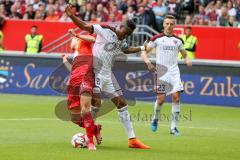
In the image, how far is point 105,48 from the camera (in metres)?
13.8

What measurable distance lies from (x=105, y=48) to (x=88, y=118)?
1.25 m

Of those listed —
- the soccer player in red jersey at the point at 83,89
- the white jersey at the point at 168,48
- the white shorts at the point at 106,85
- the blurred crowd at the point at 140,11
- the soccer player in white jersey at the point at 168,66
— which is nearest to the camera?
the soccer player in red jersey at the point at 83,89

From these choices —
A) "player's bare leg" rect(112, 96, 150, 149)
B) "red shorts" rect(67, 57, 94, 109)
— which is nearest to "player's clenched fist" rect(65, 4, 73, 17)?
"red shorts" rect(67, 57, 94, 109)

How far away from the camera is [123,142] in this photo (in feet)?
48.4

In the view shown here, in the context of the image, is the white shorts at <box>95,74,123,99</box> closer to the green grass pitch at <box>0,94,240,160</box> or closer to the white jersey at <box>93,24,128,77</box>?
the white jersey at <box>93,24,128,77</box>

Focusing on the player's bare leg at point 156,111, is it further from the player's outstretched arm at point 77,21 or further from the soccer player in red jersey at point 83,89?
the player's outstretched arm at point 77,21

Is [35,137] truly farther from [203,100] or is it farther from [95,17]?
[95,17]

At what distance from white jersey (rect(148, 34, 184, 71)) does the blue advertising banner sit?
23.3ft

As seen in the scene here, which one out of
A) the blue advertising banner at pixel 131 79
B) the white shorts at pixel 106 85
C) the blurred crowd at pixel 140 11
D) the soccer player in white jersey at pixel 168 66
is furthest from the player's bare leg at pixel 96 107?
the blurred crowd at pixel 140 11

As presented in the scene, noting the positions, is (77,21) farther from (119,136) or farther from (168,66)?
(168,66)

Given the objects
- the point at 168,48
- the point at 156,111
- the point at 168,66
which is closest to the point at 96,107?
the point at 156,111

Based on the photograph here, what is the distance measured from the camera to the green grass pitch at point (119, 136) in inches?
504

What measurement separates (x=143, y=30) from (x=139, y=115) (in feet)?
30.0

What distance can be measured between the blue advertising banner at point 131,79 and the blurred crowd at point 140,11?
281 centimetres
